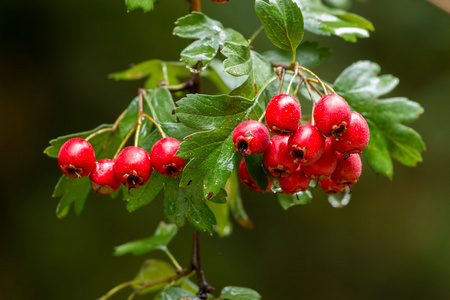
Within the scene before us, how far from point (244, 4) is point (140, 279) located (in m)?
1.38

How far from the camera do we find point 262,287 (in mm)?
2186

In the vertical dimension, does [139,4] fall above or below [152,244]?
above

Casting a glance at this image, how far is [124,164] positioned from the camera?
68 centimetres

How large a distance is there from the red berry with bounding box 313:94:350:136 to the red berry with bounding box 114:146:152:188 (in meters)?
0.27

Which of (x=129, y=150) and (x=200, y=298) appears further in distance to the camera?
(x=200, y=298)

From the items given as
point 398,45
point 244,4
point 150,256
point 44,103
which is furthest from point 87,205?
point 398,45

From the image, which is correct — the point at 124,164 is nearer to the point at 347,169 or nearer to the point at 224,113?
the point at 224,113

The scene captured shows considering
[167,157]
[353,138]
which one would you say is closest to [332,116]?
[353,138]

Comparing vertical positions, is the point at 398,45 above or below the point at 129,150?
below

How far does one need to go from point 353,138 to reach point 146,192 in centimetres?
40

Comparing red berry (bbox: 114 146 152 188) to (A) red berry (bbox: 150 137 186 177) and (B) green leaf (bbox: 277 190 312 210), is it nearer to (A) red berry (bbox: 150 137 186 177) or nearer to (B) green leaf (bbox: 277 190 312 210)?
(A) red berry (bbox: 150 137 186 177)

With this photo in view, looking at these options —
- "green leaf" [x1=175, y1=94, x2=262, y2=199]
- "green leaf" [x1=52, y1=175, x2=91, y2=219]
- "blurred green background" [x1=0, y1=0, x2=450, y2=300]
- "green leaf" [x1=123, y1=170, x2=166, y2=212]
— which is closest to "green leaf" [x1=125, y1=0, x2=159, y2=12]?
"green leaf" [x1=175, y1=94, x2=262, y2=199]

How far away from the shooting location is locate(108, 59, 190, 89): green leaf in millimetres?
1231

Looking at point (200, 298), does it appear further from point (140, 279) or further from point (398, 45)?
point (398, 45)
